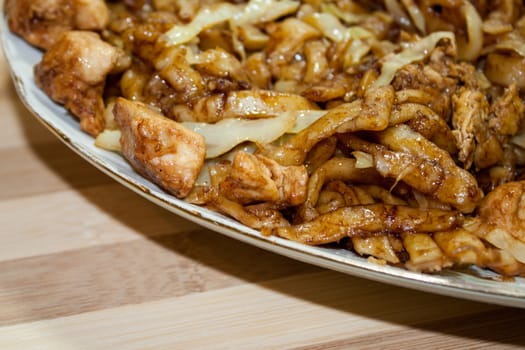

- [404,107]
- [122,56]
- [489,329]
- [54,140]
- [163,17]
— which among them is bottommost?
[54,140]

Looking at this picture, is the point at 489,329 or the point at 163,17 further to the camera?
the point at 163,17

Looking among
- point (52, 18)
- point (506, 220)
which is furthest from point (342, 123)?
point (52, 18)

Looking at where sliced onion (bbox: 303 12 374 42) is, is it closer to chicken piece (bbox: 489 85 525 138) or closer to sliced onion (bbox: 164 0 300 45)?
sliced onion (bbox: 164 0 300 45)

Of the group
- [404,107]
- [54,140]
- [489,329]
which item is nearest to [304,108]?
[404,107]

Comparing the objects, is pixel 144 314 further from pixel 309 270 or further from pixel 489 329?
pixel 489 329

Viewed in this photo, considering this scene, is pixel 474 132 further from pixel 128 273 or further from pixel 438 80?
pixel 128 273

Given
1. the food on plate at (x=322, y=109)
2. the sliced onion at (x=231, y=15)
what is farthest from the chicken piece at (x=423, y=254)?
the sliced onion at (x=231, y=15)
